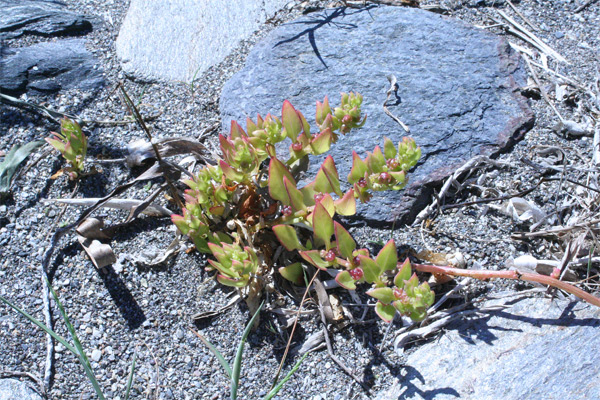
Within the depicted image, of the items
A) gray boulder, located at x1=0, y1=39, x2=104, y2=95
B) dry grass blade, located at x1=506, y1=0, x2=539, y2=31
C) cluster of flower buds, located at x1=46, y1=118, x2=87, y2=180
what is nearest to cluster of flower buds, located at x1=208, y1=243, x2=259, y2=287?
cluster of flower buds, located at x1=46, y1=118, x2=87, y2=180

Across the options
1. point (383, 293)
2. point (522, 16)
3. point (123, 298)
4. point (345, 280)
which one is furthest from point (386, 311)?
point (522, 16)

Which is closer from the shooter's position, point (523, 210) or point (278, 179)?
point (278, 179)

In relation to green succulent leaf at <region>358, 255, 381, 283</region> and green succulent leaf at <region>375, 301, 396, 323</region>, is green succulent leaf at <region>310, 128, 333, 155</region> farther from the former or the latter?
green succulent leaf at <region>375, 301, 396, 323</region>

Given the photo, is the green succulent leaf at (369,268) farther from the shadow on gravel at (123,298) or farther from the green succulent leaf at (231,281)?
the shadow on gravel at (123,298)

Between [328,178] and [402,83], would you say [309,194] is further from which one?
[402,83]

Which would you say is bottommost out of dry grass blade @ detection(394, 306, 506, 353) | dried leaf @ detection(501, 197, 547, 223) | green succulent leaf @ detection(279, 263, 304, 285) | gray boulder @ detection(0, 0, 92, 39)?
dry grass blade @ detection(394, 306, 506, 353)

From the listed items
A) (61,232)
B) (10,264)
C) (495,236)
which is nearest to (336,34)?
(495,236)

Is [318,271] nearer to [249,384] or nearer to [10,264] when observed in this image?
[249,384]
